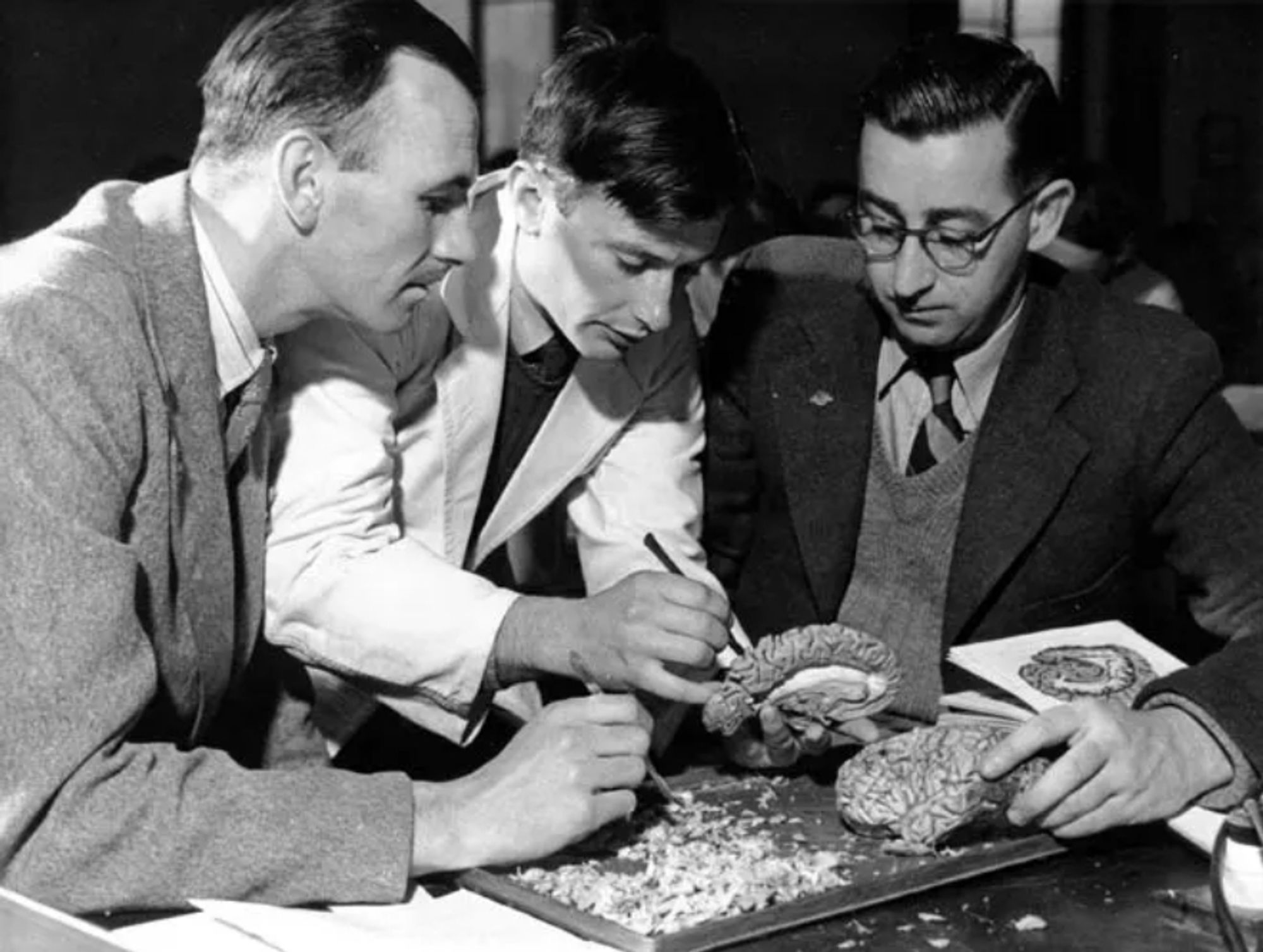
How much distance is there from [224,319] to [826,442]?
1078 mm

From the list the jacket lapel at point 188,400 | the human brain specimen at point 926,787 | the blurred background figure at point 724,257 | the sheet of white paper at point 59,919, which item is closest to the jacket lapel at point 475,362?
the blurred background figure at point 724,257

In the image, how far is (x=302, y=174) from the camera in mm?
2117

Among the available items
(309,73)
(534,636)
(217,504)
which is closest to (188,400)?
(217,504)

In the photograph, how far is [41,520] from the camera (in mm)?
1716

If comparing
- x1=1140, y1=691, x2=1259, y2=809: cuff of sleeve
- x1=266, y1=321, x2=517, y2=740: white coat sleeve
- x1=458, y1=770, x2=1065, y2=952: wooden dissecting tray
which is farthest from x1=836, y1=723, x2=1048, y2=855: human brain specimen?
x1=266, y1=321, x2=517, y2=740: white coat sleeve

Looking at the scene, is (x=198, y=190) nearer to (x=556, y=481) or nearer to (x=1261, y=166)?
(x=556, y=481)

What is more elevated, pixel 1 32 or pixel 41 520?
pixel 1 32

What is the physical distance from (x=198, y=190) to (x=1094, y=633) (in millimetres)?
1282

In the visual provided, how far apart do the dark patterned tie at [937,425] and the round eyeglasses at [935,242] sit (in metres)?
0.25

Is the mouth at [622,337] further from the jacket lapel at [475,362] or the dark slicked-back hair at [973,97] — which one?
the dark slicked-back hair at [973,97]

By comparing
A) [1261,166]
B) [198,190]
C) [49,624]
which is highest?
[198,190]

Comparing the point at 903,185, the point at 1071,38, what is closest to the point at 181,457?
the point at 903,185

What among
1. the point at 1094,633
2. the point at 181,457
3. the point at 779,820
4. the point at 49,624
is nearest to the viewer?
the point at 49,624

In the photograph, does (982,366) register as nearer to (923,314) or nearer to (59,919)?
(923,314)
